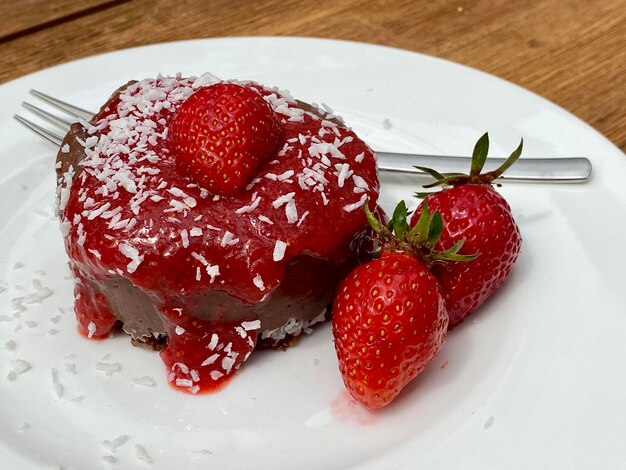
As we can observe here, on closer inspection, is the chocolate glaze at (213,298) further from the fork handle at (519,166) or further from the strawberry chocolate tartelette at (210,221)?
the fork handle at (519,166)

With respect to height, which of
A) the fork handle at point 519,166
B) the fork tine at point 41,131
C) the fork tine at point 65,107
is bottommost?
the fork handle at point 519,166

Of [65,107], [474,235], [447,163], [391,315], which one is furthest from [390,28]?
[391,315]

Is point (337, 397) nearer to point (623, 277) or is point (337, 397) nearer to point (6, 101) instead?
point (623, 277)

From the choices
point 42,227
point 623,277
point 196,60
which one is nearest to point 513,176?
point 623,277

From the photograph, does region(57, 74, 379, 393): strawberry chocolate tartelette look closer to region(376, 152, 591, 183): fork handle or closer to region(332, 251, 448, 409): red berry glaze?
region(332, 251, 448, 409): red berry glaze

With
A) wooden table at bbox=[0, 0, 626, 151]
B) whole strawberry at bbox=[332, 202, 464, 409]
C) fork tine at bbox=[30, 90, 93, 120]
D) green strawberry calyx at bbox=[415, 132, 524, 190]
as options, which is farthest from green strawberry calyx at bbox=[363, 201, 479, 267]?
wooden table at bbox=[0, 0, 626, 151]

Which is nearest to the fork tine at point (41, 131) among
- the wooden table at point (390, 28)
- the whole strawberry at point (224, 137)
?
the wooden table at point (390, 28)
